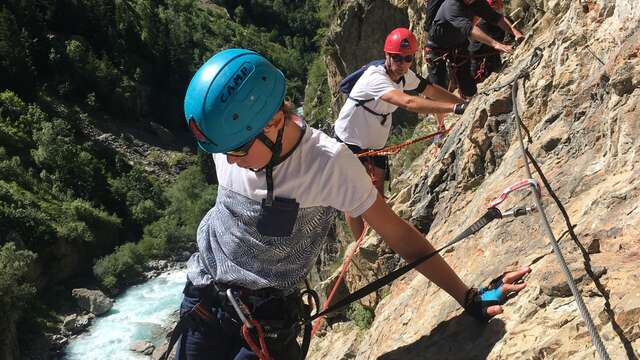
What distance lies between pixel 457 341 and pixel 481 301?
23cm

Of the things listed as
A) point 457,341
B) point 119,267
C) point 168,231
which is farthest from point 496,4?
point 168,231

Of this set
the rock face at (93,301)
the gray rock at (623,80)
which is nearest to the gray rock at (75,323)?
the rock face at (93,301)

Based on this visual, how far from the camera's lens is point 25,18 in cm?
5556

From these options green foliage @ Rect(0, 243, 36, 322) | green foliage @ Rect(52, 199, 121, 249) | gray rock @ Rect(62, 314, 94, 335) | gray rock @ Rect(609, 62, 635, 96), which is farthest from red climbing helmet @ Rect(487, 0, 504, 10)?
green foliage @ Rect(52, 199, 121, 249)

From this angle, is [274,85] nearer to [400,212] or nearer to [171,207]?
[400,212]

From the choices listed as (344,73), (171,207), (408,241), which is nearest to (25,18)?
(171,207)

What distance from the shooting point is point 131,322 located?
34469 mm

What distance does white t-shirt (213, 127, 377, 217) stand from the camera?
7.91ft

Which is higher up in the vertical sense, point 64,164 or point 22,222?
point 22,222

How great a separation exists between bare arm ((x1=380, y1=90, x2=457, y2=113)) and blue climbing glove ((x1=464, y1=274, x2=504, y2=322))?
2.04m

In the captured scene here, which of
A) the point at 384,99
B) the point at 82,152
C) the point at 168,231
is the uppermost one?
the point at 384,99

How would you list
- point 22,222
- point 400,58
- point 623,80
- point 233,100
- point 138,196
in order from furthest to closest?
point 138,196, point 22,222, point 400,58, point 623,80, point 233,100

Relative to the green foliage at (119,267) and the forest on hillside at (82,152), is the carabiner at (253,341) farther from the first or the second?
the green foliage at (119,267)

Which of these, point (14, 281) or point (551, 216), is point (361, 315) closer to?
point (551, 216)
